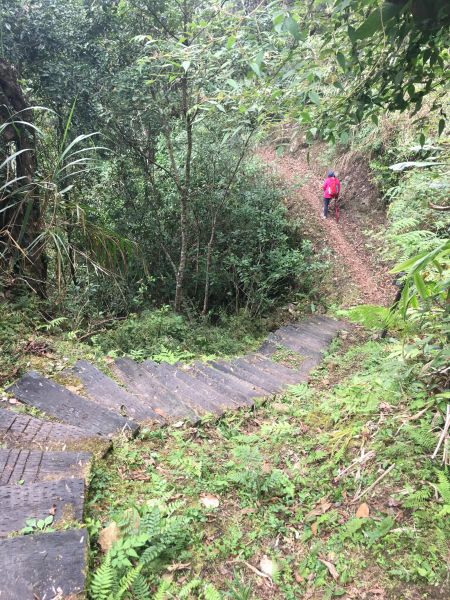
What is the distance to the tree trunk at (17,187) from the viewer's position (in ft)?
12.2

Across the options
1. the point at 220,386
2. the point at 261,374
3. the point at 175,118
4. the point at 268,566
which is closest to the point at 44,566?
the point at 268,566

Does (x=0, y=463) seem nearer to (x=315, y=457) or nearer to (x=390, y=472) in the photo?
(x=315, y=457)

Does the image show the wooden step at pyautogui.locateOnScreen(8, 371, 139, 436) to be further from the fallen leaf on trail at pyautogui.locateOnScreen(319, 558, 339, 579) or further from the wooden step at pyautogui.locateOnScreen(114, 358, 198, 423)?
the fallen leaf on trail at pyautogui.locateOnScreen(319, 558, 339, 579)

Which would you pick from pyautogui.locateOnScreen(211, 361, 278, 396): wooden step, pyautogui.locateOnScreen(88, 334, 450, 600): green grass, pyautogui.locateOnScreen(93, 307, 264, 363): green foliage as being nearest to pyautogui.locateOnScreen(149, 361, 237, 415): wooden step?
pyautogui.locateOnScreen(93, 307, 264, 363): green foliage

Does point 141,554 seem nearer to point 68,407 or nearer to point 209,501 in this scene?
point 209,501

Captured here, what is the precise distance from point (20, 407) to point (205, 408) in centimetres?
151

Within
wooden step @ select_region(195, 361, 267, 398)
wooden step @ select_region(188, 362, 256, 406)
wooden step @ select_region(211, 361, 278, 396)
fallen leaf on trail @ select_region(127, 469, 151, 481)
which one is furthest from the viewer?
wooden step @ select_region(211, 361, 278, 396)

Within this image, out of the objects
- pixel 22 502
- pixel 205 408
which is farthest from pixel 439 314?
pixel 22 502

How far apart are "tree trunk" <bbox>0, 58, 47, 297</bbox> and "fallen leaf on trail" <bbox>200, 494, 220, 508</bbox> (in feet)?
8.46

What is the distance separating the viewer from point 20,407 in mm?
2793

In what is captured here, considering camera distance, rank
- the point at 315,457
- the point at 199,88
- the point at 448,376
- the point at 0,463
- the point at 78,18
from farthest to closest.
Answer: the point at 78,18 < the point at 199,88 < the point at 315,457 < the point at 448,376 < the point at 0,463

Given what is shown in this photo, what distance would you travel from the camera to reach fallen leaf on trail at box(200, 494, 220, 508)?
2418mm

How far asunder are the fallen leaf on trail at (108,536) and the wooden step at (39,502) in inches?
5.5

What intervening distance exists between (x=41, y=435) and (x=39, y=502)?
0.64m
